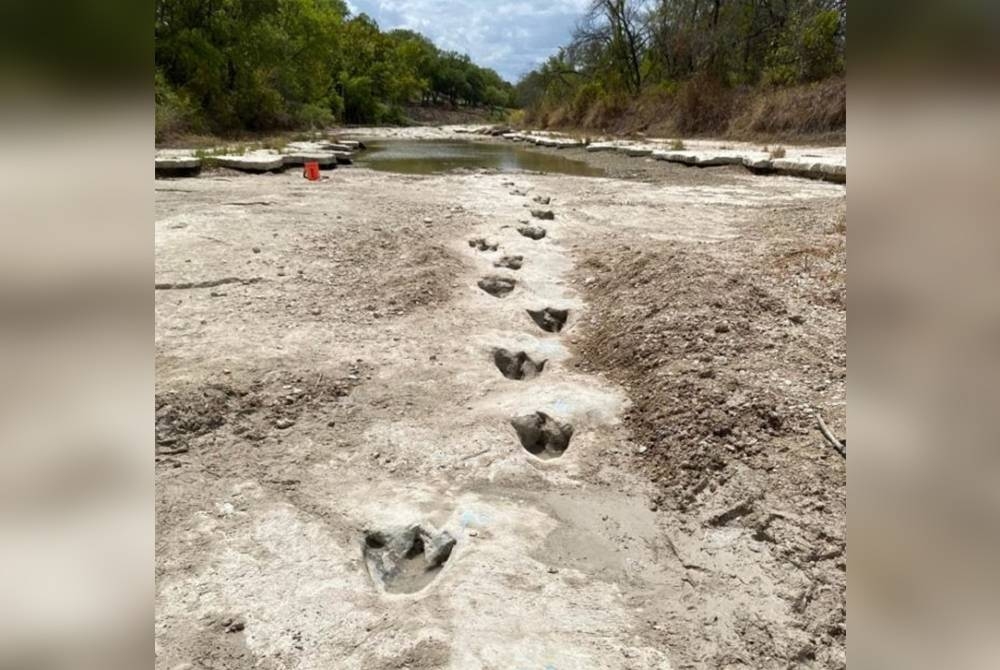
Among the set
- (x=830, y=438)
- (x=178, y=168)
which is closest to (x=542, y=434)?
(x=830, y=438)

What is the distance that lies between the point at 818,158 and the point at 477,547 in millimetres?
9429

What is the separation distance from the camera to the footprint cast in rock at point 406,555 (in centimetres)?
163

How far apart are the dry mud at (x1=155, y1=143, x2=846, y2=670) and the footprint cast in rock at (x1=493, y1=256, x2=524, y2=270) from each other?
46 mm

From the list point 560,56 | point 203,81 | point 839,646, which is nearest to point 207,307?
point 839,646

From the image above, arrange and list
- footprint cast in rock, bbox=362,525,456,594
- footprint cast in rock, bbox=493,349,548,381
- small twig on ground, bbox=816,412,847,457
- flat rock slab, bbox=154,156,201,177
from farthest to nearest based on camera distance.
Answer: flat rock slab, bbox=154,156,201,177 < footprint cast in rock, bbox=493,349,548,381 < small twig on ground, bbox=816,412,847,457 < footprint cast in rock, bbox=362,525,456,594

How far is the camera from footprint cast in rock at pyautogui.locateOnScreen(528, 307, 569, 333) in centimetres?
347

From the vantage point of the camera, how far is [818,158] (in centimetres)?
950

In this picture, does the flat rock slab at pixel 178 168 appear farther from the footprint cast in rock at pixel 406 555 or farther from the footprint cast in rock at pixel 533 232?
the footprint cast in rock at pixel 406 555

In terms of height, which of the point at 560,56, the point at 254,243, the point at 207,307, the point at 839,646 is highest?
the point at 560,56

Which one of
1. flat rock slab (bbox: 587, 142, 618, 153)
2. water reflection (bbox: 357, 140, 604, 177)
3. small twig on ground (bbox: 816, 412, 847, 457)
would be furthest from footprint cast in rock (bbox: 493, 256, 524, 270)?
flat rock slab (bbox: 587, 142, 618, 153)

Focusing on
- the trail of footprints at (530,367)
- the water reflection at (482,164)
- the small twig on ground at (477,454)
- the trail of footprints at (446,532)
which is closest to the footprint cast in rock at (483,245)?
the trail of footprints at (530,367)

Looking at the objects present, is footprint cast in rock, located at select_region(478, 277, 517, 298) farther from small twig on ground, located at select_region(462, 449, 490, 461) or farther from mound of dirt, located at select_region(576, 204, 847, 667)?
small twig on ground, located at select_region(462, 449, 490, 461)

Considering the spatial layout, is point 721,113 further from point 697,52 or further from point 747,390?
point 747,390
